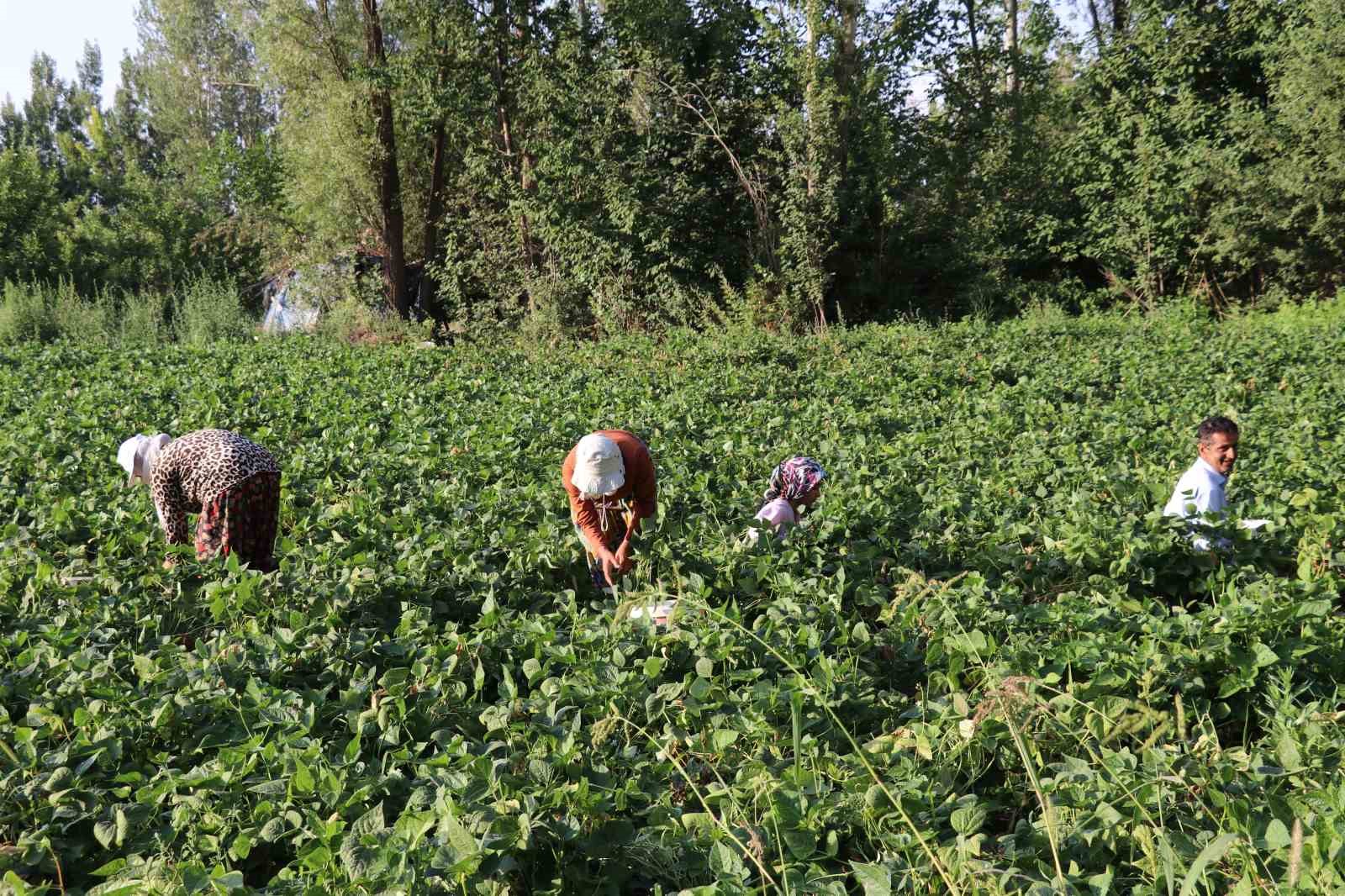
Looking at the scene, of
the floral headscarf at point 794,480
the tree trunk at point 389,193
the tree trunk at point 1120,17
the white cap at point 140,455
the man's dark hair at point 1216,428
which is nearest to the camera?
the man's dark hair at point 1216,428

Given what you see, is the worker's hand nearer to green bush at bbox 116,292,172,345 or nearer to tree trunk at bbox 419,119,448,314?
green bush at bbox 116,292,172,345

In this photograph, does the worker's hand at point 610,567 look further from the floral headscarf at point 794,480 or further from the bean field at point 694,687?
the floral headscarf at point 794,480

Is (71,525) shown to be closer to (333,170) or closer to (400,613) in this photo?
(400,613)

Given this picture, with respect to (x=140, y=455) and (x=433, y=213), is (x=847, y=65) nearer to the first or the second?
(x=433, y=213)

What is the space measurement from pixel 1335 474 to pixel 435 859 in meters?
5.19

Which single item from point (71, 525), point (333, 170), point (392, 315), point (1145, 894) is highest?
point (333, 170)

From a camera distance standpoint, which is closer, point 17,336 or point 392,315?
point 17,336

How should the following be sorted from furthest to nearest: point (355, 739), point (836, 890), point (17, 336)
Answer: point (17, 336)
point (355, 739)
point (836, 890)

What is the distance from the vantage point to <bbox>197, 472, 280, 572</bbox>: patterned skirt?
431 cm

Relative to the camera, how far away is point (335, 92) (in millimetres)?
17828

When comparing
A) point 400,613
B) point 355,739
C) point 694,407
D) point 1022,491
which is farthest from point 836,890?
point 694,407

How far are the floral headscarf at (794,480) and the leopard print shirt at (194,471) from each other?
253 centimetres

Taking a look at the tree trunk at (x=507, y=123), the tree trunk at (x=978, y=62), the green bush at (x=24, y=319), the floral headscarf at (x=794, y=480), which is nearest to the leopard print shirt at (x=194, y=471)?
the floral headscarf at (x=794, y=480)

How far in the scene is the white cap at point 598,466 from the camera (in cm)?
416
